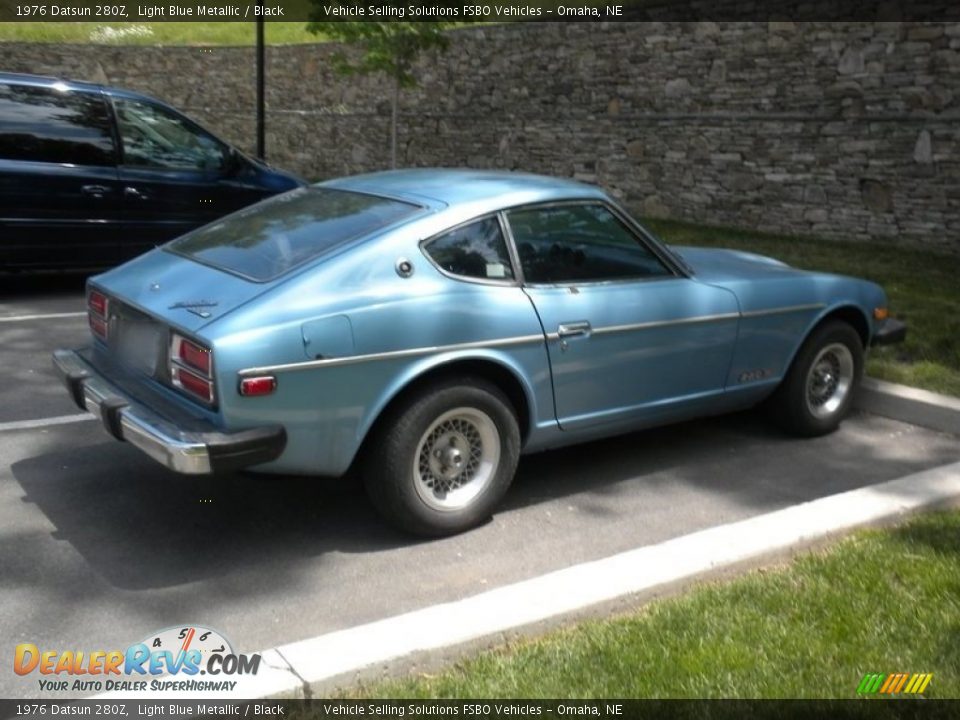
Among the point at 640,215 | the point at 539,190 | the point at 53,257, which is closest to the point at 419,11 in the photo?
the point at 640,215

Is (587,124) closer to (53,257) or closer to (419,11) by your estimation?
(419,11)

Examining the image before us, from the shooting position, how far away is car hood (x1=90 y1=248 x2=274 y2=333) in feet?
13.6

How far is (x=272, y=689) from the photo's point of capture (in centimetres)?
312

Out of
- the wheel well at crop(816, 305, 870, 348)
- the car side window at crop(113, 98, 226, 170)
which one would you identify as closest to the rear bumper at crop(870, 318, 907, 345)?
the wheel well at crop(816, 305, 870, 348)

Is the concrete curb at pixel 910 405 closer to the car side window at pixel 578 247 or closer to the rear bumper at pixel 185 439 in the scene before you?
the car side window at pixel 578 247

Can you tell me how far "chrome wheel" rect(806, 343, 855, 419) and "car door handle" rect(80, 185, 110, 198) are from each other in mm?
5921

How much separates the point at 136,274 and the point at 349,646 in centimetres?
219

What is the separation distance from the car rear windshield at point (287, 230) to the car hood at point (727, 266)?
5.40ft

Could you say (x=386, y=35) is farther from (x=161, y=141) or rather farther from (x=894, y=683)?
(x=894, y=683)

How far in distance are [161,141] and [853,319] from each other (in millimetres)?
6031

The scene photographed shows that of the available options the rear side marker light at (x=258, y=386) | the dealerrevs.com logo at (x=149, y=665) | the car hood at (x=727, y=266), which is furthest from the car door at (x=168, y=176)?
the dealerrevs.com logo at (x=149, y=665)

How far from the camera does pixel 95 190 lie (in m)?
8.84

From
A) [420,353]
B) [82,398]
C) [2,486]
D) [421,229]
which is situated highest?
[421,229]

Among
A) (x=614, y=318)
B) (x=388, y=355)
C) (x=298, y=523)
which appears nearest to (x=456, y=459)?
(x=388, y=355)
